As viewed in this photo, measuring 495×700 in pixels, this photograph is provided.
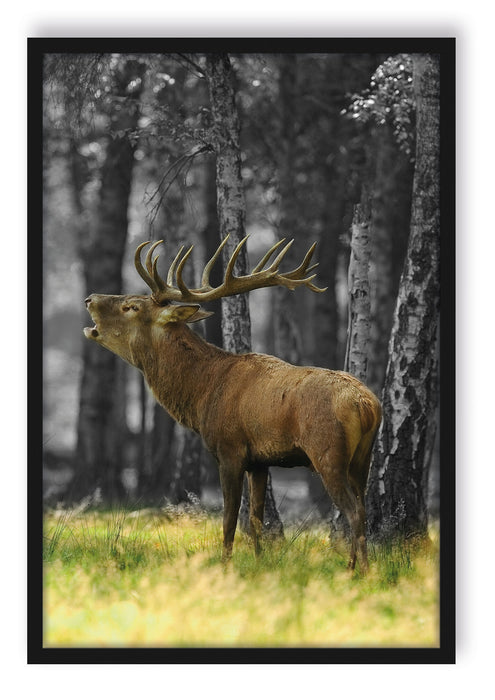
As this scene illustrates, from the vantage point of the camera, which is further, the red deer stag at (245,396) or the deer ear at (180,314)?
the deer ear at (180,314)

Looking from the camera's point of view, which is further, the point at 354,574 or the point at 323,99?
the point at 323,99

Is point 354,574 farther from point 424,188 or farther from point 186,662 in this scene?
point 424,188

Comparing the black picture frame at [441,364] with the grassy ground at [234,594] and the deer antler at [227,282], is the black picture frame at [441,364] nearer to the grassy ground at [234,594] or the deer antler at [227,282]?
the grassy ground at [234,594]

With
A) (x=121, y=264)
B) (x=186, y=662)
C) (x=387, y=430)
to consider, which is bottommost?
(x=186, y=662)

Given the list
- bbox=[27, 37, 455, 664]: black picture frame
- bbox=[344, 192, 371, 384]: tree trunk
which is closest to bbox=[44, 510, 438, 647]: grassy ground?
bbox=[27, 37, 455, 664]: black picture frame

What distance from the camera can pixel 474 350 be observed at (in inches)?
273

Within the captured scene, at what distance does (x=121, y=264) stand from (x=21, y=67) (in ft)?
20.6

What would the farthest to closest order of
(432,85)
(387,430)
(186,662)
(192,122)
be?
1. (192,122)
2. (387,430)
3. (432,85)
4. (186,662)

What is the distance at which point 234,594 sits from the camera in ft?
21.9

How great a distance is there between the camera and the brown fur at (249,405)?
6.77m

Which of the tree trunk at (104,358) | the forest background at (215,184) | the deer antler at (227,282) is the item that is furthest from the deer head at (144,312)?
the tree trunk at (104,358)

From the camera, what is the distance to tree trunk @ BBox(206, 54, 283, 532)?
8.25 m

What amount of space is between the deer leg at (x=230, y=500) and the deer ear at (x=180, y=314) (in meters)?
1.24

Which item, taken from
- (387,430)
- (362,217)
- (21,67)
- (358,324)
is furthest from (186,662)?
(21,67)
